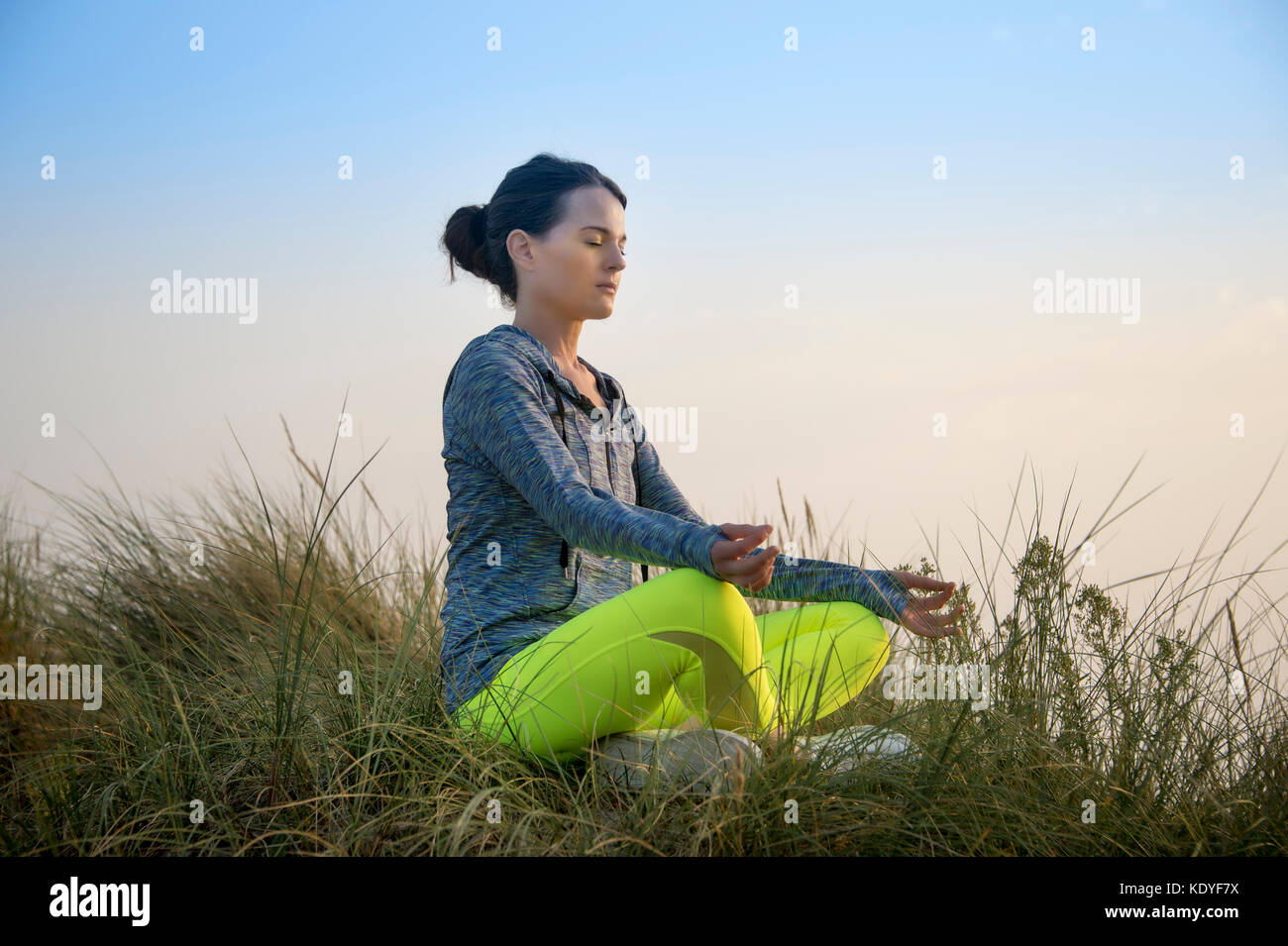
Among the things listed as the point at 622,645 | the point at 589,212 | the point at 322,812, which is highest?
the point at 589,212

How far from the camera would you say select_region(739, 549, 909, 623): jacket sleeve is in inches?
101

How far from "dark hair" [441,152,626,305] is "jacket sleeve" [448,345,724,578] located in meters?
0.48

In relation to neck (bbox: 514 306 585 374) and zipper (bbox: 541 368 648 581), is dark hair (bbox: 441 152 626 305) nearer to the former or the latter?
neck (bbox: 514 306 585 374)

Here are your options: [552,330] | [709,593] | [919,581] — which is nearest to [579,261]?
[552,330]

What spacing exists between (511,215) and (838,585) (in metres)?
1.26

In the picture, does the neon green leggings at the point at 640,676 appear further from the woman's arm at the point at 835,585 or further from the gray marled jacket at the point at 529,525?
the woman's arm at the point at 835,585

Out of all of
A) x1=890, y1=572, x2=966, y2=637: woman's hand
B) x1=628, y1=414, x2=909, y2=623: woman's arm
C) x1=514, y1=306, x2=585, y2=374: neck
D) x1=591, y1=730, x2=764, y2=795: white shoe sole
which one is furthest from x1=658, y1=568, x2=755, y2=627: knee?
x1=514, y1=306, x2=585, y2=374: neck

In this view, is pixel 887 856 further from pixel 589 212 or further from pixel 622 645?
pixel 589 212

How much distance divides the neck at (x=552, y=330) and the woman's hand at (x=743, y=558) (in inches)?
33.2

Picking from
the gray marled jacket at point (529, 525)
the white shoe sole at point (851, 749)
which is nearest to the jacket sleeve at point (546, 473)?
the gray marled jacket at point (529, 525)

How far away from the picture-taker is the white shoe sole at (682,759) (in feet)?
6.48
